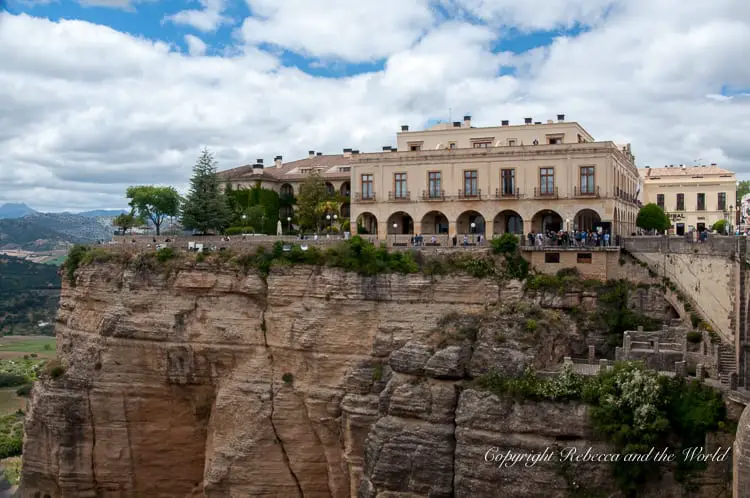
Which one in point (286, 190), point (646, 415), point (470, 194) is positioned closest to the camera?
point (646, 415)

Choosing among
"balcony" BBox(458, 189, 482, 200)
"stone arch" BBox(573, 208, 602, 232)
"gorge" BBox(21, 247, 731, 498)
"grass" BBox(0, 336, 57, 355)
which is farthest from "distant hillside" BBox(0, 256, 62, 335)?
"stone arch" BBox(573, 208, 602, 232)

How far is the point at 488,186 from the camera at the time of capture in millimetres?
36688

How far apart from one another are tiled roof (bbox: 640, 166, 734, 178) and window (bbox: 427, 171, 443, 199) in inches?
928

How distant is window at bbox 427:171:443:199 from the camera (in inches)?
1478

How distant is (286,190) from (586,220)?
19.5 m

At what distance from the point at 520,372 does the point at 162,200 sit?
1262 inches

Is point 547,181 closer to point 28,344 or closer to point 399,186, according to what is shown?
point 399,186

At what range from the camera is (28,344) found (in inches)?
4247

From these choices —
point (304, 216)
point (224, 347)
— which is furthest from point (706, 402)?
point (304, 216)

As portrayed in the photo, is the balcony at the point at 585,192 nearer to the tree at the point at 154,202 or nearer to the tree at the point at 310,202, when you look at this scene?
the tree at the point at 310,202

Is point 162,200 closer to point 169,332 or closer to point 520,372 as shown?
point 169,332

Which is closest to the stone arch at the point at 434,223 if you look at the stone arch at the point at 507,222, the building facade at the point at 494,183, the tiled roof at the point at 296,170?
the building facade at the point at 494,183

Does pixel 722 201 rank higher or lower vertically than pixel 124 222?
higher

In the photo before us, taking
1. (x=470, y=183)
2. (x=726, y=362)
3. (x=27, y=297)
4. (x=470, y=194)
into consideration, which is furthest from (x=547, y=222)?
(x=27, y=297)
